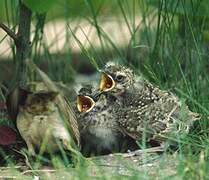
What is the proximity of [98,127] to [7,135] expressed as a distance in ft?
1.87

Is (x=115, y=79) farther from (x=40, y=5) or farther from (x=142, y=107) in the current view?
(x=40, y=5)

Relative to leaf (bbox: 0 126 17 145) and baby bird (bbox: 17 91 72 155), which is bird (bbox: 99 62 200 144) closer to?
baby bird (bbox: 17 91 72 155)

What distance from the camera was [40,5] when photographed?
17.1 feet

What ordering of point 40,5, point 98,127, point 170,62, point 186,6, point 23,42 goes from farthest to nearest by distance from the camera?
point 170,62 → point 186,6 → point 23,42 → point 98,127 → point 40,5

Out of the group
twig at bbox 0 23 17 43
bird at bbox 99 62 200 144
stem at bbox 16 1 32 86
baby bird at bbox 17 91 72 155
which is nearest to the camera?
baby bird at bbox 17 91 72 155

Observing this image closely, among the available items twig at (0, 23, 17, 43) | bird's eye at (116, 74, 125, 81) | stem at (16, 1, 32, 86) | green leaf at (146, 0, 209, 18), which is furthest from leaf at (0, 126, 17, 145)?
green leaf at (146, 0, 209, 18)

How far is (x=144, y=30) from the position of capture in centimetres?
670

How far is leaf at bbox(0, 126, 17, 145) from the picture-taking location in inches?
211

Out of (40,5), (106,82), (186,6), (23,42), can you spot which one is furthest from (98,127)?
(186,6)

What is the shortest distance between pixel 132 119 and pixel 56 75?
1626 mm

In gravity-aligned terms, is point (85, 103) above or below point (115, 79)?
below

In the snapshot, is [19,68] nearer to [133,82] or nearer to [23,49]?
[23,49]

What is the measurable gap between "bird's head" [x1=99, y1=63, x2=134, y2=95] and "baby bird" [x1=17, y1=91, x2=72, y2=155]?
1.69 ft

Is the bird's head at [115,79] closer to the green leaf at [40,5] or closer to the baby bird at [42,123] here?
the baby bird at [42,123]
